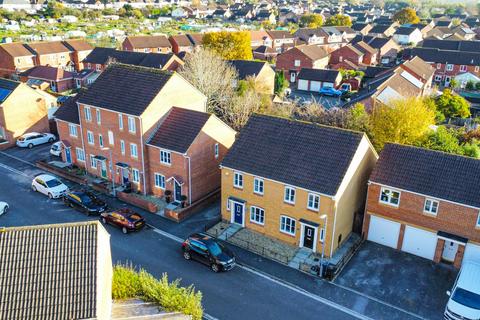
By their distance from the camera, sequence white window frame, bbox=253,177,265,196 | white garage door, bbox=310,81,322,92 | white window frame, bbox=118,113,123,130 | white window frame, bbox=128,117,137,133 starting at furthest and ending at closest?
white garage door, bbox=310,81,322,92
white window frame, bbox=118,113,123,130
white window frame, bbox=128,117,137,133
white window frame, bbox=253,177,265,196

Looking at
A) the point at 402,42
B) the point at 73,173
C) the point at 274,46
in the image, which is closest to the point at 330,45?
the point at 274,46

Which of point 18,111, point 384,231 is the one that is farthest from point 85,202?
point 384,231

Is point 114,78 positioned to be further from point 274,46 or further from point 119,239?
point 274,46

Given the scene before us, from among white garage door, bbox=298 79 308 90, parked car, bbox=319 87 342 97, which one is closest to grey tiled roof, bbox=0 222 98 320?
parked car, bbox=319 87 342 97

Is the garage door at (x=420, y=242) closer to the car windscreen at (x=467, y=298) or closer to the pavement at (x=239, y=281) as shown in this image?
the pavement at (x=239, y=281)

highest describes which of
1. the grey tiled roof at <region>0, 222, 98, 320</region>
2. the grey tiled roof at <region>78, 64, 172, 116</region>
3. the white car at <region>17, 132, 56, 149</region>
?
the grey tiled roof at <region>78, 64, 172, 116</region>

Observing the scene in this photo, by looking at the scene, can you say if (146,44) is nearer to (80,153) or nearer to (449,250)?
(80,153)

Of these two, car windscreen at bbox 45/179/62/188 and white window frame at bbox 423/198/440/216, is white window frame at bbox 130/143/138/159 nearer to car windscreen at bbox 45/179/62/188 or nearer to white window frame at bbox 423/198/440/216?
car windscreen at bbox 45/179/62/188
